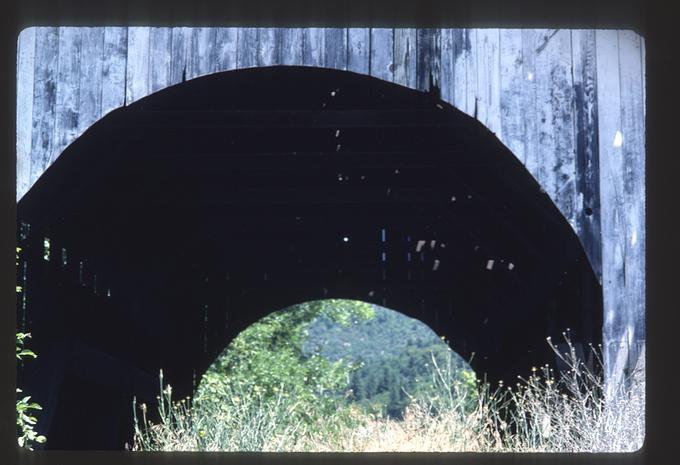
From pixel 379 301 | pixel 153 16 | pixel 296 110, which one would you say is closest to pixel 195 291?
pixel 379 301

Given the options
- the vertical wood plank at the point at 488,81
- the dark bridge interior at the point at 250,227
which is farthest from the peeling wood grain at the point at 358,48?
the vertical wood plank at the point at 488,81

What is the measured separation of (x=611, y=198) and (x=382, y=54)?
1.73 meters

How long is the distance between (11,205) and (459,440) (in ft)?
13.8

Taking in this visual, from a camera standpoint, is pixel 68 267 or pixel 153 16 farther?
pixel 68 267

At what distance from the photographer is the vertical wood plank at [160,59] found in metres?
6.45

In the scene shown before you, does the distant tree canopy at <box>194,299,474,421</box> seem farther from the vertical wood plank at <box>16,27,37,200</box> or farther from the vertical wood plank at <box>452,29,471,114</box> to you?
the vertical wood plank at <box>16,27,37,200</box>

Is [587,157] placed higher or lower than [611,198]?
higher

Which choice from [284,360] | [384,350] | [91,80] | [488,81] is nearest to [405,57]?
[488,81]

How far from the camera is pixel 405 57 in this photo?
6.39m

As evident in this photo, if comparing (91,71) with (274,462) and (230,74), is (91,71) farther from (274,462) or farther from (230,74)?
(274,462)

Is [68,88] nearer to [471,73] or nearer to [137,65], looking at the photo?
[137,65]

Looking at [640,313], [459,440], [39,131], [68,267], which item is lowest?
[459,440]

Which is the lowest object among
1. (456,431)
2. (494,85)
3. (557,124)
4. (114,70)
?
(456,431)

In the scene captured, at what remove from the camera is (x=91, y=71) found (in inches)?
256
